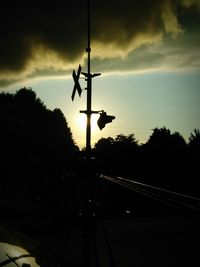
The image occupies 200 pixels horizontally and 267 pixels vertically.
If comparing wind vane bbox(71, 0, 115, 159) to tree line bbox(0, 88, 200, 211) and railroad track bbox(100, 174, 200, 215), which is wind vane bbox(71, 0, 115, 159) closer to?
railroad track bbox(100, 174, 200, 215)

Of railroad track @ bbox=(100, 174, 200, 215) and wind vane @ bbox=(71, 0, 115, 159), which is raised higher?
wind vane @ bbox=(71, 0, 115, 159)

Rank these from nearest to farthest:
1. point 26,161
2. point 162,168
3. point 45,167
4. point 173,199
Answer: point 173,199 < point 26,161 < point 45,167 < point 162,168

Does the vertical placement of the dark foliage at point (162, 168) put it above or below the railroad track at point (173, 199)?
above

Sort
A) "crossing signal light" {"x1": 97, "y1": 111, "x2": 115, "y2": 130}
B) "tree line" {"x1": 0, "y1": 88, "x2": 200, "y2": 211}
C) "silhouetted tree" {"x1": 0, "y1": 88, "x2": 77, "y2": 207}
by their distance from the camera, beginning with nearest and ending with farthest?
"crossing signal light" {"x1": 97, "y1": 111, "x2": 115, "y2": 130} → "tree line" {"x1": 0, "y1": 88, "x2": 200, "y2": 211} → "silhouetted tree" {"x1": 0, "y1": 88, "x2": 77, "y2": 207}

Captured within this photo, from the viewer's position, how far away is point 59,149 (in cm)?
4331

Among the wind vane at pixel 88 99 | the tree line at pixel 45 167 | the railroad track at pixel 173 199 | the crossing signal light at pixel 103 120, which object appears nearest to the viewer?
the wind vane at pixel 88 99

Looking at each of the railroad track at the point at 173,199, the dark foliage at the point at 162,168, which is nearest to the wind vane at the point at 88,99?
the railroad track at the point at 173,199

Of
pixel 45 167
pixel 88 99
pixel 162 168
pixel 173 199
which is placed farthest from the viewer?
pixel 162 168

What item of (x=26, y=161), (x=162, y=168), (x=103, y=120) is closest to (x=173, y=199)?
(x=103, y=120)

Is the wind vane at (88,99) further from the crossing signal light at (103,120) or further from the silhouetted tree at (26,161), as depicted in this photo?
the silhouetted tree at (26,161)

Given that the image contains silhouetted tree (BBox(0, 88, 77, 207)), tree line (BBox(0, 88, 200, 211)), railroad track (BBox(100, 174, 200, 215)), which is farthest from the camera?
silhouetted tree (BBox(0, 88, 77, 207))

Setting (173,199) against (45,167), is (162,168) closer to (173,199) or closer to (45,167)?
(45,167)


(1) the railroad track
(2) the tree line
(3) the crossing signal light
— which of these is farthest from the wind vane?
(2) the tree line

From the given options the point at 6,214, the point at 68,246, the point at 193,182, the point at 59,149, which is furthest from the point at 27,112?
the point at 68,246
